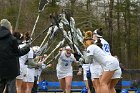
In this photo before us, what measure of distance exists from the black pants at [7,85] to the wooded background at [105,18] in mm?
25588

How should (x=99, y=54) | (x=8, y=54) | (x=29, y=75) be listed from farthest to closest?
1. (x=29, y=75)
2. (x=99, y=54)
3. (x=8, y=54)

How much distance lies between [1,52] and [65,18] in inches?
300

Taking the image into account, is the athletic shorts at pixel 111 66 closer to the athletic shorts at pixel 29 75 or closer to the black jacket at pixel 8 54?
the black jacket at pixel 8 54

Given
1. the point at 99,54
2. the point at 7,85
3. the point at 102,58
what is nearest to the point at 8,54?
the point at 7,85

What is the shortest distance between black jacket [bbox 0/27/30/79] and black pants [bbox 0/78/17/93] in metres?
0.12

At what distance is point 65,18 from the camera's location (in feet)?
57.5

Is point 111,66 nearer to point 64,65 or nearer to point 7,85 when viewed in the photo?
point 7,85

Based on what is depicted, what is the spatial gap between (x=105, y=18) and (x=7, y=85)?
92.8ft

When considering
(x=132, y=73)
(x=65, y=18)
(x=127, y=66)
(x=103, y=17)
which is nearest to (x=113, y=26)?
(x=103, y=17)

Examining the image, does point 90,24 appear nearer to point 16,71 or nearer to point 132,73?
point 132,73

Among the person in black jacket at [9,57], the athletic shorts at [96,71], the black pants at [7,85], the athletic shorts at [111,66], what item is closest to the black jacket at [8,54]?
the person in black jacket at [9,57]

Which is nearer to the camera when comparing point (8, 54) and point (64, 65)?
point (8, 54)

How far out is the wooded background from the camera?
36.8 meters

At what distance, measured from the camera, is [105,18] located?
125 feet
